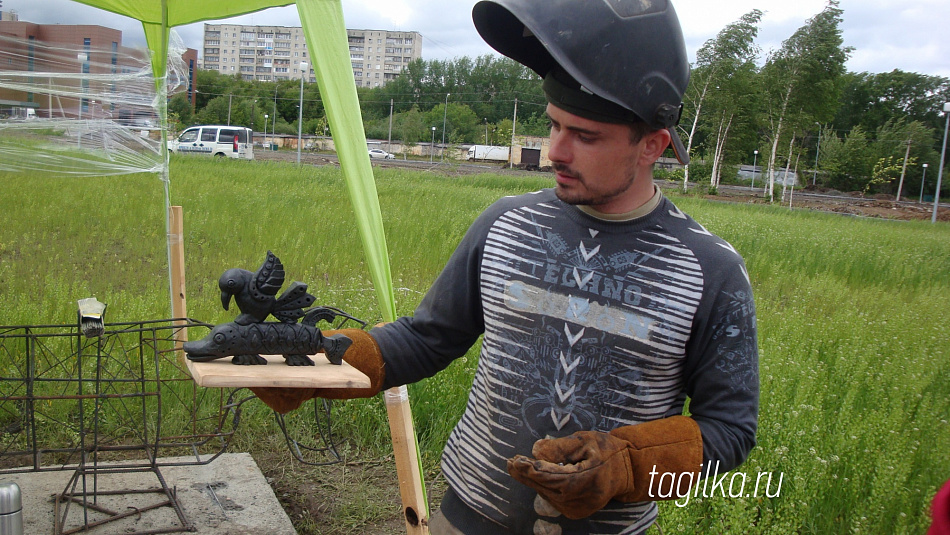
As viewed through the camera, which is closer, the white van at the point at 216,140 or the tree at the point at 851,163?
the white van at the point at 216,140

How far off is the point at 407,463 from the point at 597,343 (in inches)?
57.3

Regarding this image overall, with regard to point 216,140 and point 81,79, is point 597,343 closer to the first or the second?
point 81,79

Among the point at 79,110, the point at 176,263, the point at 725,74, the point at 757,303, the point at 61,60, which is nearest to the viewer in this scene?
the point at 176,263

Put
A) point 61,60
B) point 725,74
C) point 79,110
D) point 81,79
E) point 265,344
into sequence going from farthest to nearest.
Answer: point 725,74
point 79,110
point 81,79
point 61,60
point 265,344

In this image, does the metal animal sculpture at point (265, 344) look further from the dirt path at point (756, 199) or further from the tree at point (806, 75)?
the tree at point (806, 75)

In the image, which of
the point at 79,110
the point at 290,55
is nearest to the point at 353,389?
the point at 79,110

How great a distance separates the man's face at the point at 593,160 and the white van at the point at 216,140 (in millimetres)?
27124

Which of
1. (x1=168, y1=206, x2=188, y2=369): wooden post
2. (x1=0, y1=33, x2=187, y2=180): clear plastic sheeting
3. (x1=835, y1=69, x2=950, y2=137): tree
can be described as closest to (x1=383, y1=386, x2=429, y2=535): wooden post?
(x1=168, y1=206, x2=188, y2=369): wooden post

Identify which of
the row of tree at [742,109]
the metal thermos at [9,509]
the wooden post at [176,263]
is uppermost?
the row of tree at [742,109]

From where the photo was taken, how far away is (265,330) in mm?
1655

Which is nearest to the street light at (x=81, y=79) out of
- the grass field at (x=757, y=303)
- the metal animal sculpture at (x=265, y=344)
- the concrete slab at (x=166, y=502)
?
the grass field at (x=757, y=303)

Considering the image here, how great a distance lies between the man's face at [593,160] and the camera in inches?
54.7

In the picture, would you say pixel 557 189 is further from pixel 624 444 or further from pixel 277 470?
pixel 277 470

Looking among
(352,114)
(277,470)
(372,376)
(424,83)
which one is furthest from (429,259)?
(424,83)
